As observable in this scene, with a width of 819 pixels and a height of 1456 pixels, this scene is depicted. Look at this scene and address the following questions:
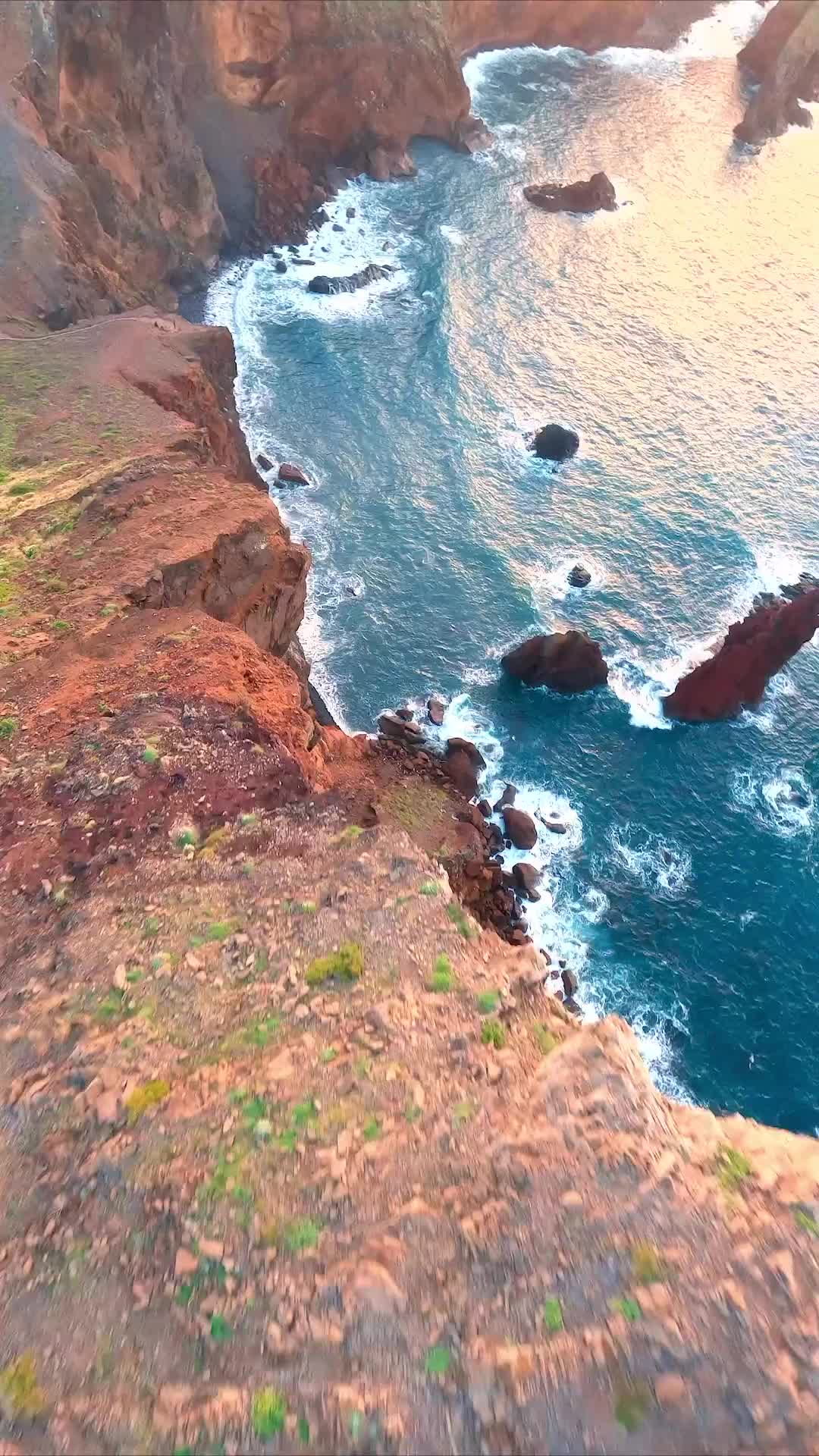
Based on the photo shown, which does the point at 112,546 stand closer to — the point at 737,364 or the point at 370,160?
the point at 737,364

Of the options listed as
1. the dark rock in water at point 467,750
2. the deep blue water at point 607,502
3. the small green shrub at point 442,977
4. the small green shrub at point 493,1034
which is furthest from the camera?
the dark rock in water at point 467,750

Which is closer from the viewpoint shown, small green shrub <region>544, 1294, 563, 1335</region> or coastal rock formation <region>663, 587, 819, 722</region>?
small green shrub <region>544, 1294, 563, 1335</region>

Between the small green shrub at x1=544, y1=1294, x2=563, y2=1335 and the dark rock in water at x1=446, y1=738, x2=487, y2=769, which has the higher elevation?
the small green shrub at x1=544, y1=1294, x2=563, y2=1335

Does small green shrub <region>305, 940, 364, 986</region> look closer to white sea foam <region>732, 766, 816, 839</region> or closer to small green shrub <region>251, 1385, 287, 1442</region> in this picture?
small green shrub <region>251, 1385, 287, 1442</region>

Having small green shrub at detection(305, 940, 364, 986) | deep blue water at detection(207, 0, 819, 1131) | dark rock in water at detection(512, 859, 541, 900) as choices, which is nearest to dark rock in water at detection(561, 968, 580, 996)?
deep blue water at detection(207, 0, 819, 1131)

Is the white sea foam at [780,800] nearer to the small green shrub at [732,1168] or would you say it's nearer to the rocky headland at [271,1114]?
the rocky headland at [271,1114]

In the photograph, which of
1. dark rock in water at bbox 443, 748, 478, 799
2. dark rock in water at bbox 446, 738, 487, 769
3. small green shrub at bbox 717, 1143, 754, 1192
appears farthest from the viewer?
dark rock in water at bbox 446, 738, 487, 769

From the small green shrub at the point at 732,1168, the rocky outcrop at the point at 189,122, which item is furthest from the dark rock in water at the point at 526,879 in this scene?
the rocky outcrop at the point at 189,122
